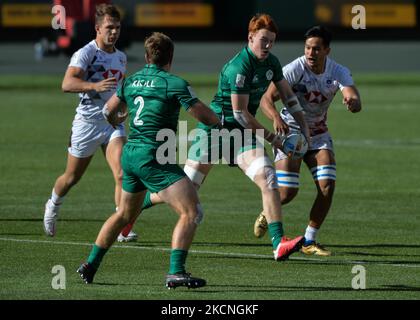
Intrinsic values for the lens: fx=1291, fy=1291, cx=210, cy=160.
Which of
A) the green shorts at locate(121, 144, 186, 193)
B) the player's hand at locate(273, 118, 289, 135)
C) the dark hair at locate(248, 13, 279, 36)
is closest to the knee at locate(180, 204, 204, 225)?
the green shorts at locate(121, 144, 186, 193)

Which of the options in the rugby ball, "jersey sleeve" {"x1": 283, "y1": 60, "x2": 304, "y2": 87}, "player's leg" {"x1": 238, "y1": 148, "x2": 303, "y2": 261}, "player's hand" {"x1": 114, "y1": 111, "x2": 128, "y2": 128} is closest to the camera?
"player's hand" {"x1": 114, "y1": 111, "x2": 128, "y2": 128}

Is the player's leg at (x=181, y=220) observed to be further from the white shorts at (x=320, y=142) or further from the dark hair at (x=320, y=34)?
the dark hair at (x=320, y=34)

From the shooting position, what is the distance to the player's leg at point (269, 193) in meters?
13.1

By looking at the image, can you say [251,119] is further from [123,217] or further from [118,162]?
[118,162]

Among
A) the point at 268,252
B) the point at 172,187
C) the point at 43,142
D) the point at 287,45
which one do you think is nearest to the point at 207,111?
the point at 172,187

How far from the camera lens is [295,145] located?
46.2 ft

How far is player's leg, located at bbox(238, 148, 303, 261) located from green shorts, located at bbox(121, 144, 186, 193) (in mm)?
1584

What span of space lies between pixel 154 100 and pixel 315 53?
328cm

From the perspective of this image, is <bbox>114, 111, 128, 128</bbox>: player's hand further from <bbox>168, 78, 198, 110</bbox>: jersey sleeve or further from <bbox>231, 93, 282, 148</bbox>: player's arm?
<bbox>231, 93, 282, 148</bbox>: player's arm

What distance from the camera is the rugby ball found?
45.9ft

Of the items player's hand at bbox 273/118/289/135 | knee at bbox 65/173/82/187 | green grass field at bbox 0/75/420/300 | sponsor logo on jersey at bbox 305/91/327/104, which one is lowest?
green grass field at bbox 0/75/420/300

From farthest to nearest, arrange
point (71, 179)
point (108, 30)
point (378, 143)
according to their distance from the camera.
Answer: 1. point (378, 143)
2. point (71, 179)
3. point (108, 30)

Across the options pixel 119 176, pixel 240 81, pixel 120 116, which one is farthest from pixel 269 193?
pixel 119 176

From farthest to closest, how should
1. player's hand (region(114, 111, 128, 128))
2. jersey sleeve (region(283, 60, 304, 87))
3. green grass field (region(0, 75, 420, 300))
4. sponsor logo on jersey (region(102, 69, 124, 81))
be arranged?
sponsor logo on jersey (region(102, 69, 124, 81)) → jersey sleeve (region(283, 60, 304, 87)) → player's hand (region(114, 111, 128, 128)) → green grass field (region(0, 75, 420, 300))
